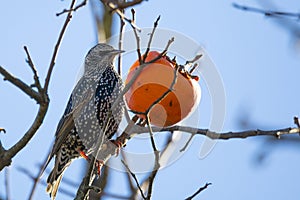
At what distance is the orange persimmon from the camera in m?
3.19

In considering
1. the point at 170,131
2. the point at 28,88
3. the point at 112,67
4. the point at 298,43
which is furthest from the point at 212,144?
the point at 112,67

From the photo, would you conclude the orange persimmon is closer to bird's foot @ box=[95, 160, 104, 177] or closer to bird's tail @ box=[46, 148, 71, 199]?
bird's foot @ box=[95, 160, 104, 177]

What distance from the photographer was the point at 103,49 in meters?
4.81

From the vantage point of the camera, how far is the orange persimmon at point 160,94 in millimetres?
3193

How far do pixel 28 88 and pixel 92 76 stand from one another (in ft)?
7.55

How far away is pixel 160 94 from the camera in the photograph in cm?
318

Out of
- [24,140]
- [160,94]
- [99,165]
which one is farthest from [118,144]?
[24,140]

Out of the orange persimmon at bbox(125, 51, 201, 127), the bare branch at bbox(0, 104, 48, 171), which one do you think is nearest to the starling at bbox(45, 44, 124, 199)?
the orange persimmon at bbox(125, 51, 201, 127)

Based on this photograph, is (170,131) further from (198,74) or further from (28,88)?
(28,88)

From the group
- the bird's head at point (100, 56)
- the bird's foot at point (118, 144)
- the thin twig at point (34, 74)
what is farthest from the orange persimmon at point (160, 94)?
the bird's head at point (100, 56)

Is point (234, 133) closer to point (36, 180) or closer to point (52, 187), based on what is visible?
point (36, 180)

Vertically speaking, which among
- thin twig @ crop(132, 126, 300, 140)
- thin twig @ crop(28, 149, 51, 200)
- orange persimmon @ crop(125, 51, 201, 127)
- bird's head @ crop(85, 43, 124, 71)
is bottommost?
thin twig @ crop(28, 149, 51, 200)

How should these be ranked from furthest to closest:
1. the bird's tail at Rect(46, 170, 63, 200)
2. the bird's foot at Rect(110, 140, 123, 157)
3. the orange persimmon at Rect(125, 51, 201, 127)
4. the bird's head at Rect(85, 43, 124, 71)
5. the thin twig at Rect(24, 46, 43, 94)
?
1. the bird's head at Rect(85, 43, 124, 71)
2. the bird's tail at Rect(46, 170, 63, 200)
3. the bird's foot at Rect(110, 140, 123, 157)
4. the orange persimmon at Rect(125, 51, 201, 127)
5. the thin twig at Rect(24, 46, 43, 94)

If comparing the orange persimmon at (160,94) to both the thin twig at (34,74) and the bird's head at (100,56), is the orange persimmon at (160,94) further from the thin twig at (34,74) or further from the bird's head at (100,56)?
the bird's head at (100,56)
